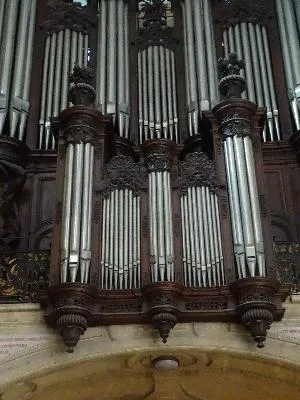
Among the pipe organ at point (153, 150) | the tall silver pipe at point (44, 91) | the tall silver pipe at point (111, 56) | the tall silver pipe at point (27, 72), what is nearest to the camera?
the pipe organ at point (153, 150)

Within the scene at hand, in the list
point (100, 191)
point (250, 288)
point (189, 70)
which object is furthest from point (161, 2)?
point (250, 288)

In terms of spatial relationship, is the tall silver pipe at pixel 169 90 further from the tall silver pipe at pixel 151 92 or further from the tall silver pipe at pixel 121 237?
the tall silver pipe at pixel 121 237

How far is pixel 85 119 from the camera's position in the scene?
12.0m

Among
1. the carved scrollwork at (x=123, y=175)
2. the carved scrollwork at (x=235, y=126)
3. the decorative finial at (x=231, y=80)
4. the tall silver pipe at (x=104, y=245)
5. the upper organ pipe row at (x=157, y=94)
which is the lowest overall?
the tall silver pipe at (x=104, y=245)

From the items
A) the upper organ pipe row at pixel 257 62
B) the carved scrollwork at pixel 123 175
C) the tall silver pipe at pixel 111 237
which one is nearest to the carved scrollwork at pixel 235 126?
the carved scrollwork at pixel 123 175

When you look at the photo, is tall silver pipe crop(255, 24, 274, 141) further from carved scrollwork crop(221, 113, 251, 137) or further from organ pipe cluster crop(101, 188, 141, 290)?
organ pipe cluster crop(101, 188, 141, 290)

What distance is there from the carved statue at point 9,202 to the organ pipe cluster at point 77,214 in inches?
64.9

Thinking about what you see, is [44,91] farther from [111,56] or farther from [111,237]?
[111,237]

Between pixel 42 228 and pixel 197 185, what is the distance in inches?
118

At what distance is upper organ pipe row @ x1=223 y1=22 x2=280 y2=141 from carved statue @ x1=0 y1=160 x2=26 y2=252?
467cm

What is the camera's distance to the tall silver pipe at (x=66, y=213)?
10.5 metres

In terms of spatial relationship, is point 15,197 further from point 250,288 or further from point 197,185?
point 250,288

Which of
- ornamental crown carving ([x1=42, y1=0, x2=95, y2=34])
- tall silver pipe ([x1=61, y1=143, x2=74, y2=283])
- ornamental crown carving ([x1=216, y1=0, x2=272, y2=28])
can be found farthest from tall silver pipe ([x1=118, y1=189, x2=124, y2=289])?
ornamental crown carving ([x1=216, y1=0, x2=272, y2=28])

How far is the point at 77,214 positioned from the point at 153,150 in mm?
1709
